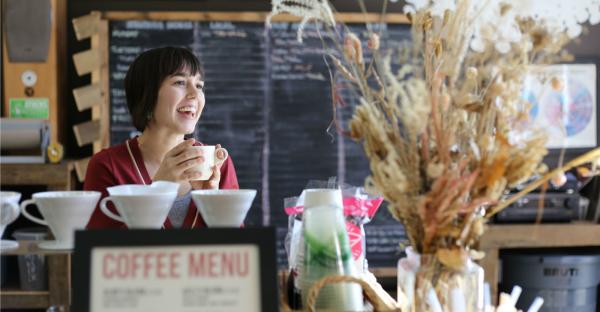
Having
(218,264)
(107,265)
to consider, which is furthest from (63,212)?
(218,264)

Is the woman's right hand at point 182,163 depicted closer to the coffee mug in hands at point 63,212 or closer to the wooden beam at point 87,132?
the coffee mug in hands at point 63,212

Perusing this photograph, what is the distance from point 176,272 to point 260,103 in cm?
271

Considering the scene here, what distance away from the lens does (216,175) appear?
1614 millimetres

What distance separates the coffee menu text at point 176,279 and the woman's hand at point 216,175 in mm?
545

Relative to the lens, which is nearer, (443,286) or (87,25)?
(443,286)

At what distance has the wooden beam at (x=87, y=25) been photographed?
3.48 metres

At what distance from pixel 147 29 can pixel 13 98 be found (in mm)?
785

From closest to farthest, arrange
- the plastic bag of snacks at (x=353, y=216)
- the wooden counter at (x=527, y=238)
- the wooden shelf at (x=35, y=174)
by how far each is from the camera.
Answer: the plastic bag of snacks at (x=353, y=216) → the wooden shelf at (x=35, y=174) → the wooden counter at (x=527, y=238)

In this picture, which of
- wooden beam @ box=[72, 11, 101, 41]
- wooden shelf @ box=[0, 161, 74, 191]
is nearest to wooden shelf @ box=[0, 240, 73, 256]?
wooden shelf @ box=[0, 161, 74, 191]

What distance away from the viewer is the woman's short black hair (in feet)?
6.47

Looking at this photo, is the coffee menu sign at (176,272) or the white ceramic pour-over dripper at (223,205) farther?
the white ceramic pour-over dripper at (223,205)

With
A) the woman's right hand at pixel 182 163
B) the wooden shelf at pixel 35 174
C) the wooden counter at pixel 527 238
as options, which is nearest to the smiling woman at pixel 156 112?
the woman's right hand at pixel 182 163

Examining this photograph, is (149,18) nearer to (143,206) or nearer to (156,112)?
(156,112)

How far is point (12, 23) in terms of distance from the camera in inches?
132
